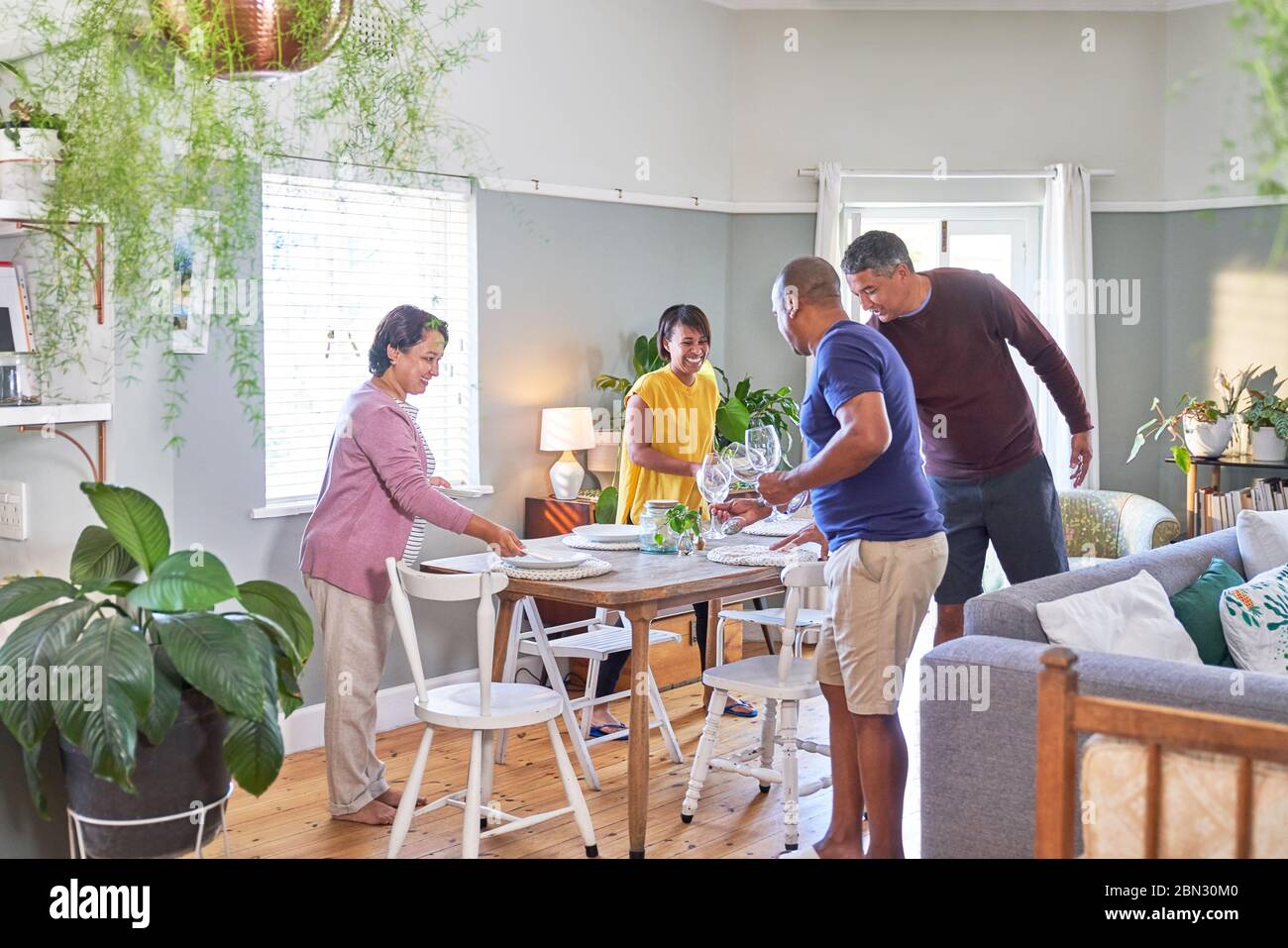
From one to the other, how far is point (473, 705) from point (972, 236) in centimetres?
436

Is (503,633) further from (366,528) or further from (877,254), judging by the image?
(877,254)

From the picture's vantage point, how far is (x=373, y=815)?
390 cm

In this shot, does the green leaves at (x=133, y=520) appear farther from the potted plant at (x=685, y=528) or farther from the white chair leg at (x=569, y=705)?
the potted plant at (x=685, y=528)

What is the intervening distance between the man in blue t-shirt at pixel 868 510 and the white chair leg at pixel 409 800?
3.62ft

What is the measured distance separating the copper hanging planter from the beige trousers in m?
2.04

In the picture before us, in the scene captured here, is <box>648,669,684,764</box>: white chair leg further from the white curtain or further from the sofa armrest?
the white curtain

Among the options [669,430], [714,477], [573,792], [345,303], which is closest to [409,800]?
[573,792]

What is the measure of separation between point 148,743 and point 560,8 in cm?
416

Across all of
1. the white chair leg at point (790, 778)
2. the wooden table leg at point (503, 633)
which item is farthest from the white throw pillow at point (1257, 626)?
the wooden table leg at point (503, 633)

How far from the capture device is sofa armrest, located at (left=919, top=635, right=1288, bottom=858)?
102 inches

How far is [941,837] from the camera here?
280cm

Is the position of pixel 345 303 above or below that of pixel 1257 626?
above

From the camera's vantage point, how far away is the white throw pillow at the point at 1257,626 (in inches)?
134
